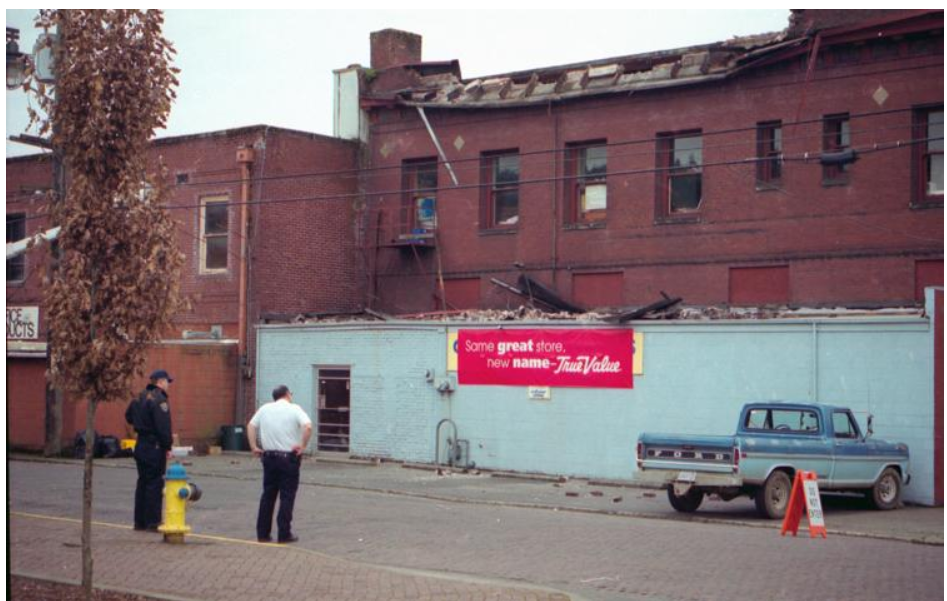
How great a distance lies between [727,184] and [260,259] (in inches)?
506

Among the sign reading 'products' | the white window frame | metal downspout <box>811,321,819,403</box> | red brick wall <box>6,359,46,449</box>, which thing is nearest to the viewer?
metal downspout <box>811,321,819,403</box>

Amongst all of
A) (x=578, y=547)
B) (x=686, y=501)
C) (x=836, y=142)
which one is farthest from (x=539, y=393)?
(x=578, y=547)

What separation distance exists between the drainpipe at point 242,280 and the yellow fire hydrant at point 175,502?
20.6 m

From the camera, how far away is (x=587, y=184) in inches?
1383

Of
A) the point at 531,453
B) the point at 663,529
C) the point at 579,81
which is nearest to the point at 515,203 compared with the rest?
the point at 579,81

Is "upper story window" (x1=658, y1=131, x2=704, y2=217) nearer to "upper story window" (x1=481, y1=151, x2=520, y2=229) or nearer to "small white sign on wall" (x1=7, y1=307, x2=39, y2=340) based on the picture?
"upper story window" (x1=481, y1=151, x2=520, y2=229)

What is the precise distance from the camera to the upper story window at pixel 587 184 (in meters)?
34.9

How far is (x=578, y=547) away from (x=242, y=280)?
841 inches

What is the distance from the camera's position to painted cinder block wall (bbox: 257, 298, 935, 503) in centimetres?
2445

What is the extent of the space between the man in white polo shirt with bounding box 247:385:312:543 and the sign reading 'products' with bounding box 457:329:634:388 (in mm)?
13444

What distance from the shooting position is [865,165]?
30.4 meters

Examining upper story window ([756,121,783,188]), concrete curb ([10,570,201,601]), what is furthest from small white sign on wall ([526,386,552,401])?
concrete curb ([10,570,201,601])

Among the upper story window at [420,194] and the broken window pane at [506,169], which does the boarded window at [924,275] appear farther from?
the upper story window at [420,194]

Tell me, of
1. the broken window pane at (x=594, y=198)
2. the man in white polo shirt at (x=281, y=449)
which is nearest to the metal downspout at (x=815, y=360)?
the broken window pane at (x=594, y=198)
